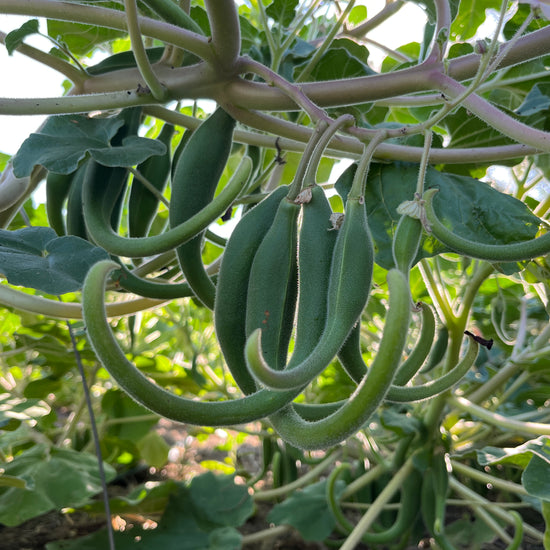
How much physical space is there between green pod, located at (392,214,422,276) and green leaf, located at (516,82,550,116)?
483mm

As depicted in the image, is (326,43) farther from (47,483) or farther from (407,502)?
(47,483)

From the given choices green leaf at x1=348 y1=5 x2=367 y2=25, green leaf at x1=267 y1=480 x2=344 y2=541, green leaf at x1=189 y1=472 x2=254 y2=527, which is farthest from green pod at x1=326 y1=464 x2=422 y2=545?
green leaf at x1=348 y1=5 x2=367 y2=25

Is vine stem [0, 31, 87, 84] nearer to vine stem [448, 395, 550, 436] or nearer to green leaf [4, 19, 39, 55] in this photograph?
green leaf [4, 19, 39, 55]

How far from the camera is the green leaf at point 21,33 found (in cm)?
64

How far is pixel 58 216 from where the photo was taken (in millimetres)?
806

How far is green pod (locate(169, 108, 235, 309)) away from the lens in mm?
575

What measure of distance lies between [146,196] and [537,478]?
0.63 meters

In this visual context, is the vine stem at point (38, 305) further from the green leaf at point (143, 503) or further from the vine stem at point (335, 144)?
the green leaf at point (143, 503)

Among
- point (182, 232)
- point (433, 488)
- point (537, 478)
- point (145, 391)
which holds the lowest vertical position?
point (433, 488)

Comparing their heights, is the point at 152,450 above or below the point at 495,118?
below

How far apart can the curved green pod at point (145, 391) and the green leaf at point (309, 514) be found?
0.97 meters

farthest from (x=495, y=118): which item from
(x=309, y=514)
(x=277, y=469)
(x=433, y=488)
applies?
(x=277, y=469)

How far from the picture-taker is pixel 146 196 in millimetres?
811

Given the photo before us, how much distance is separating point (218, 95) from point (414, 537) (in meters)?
0.98
